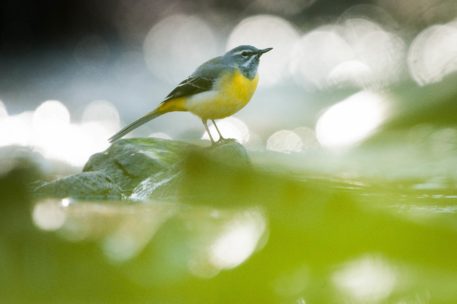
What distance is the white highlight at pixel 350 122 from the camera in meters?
1.84

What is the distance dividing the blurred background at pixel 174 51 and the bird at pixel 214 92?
136 millimetres

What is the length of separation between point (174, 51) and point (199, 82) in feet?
12.0

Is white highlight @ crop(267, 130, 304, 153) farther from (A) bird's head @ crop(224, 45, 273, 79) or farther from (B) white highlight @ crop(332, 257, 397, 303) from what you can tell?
(B) white highlight @ crop(332, 257, 397, 303)

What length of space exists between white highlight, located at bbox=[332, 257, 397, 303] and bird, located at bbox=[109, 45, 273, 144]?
283 centimetres

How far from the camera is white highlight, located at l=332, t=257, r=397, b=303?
606 mm

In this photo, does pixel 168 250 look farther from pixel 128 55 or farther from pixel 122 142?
pixel 128 55

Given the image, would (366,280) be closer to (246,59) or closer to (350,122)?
(350,122)

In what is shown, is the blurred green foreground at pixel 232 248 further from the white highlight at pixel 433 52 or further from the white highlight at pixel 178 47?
the white highlight at pixel 178 47

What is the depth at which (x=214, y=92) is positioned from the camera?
11.6 ft

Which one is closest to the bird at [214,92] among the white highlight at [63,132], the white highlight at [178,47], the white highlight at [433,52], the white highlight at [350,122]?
the white highlight at [63,132]

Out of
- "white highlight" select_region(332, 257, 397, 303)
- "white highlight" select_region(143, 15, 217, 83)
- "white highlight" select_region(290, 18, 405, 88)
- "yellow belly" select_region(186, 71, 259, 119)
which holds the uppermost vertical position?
"white highlight" select_region(143, 15, 217, 83)

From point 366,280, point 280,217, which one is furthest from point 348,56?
point 366,280

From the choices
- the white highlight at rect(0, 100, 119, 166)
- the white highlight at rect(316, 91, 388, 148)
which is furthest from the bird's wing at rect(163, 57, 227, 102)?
the white highlight at rect(316, 91, 388, 148)

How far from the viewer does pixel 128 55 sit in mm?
6848
